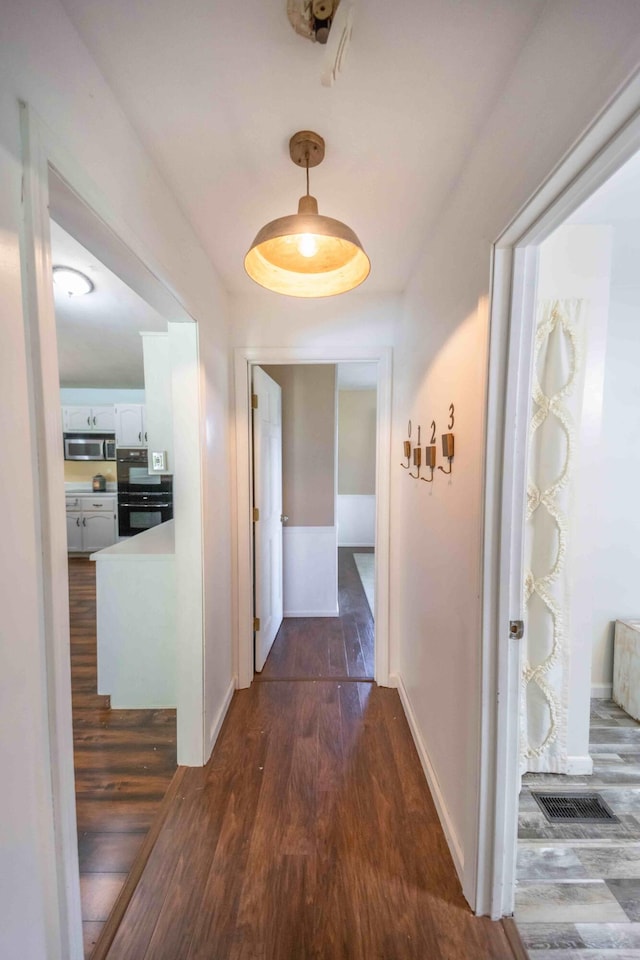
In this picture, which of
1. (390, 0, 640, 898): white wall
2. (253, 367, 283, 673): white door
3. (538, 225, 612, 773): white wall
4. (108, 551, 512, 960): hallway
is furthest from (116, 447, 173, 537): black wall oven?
(538, 225, 612, 773): white wall

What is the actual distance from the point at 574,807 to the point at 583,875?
300mm

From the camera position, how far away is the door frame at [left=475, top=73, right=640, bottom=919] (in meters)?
1.04

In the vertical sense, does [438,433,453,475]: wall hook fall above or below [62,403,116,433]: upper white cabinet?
below

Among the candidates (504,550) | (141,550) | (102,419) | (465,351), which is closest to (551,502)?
(504,550)

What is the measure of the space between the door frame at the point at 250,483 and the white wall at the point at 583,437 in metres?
0.95

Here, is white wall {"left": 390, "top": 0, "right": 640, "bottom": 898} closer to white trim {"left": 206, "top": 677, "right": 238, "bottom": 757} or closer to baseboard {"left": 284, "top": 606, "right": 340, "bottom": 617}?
white trim {"left": 206, "top": 677, "right": 238, "bottom": 757}

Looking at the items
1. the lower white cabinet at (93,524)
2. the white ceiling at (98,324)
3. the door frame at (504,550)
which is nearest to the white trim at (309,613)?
the door frame at (504,550)

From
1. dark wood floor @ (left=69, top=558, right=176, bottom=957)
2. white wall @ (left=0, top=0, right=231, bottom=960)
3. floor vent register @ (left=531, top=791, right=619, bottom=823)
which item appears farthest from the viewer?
floor vent register @ (left=531, top=791, right=619, bottom=823)

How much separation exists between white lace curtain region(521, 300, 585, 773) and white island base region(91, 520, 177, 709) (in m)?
1.85

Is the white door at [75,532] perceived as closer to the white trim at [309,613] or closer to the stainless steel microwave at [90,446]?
the stainless steel microwave at [90,446]

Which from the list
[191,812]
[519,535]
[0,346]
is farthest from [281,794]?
[0,346]

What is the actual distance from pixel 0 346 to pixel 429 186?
1489 millimetres

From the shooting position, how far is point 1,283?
0.65 m

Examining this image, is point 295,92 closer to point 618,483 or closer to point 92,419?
point 618,483
